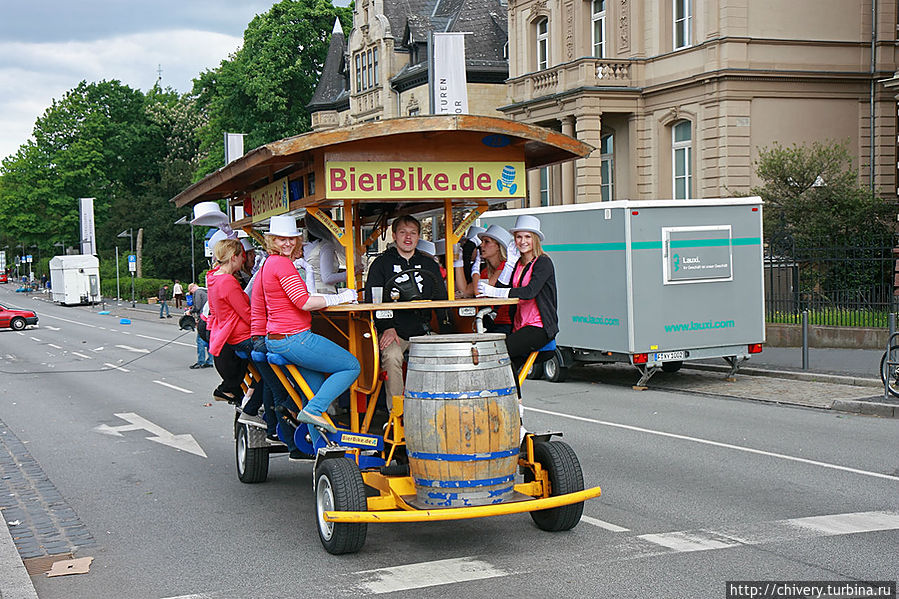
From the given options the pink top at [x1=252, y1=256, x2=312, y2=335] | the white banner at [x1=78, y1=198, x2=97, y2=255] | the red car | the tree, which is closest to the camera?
the pink top at [x1=252, y1=256, x2=312, y2=335]

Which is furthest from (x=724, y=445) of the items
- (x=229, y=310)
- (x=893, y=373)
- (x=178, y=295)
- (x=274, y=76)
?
(x=274, y=76)

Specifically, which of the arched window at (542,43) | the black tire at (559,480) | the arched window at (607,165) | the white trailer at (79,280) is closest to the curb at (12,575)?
the black tire at (559,480)

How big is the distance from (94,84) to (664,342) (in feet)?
260

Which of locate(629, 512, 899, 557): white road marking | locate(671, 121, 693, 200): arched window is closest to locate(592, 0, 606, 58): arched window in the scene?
locate(671, 121, 693, 200): arched window

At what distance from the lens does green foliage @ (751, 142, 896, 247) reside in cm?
2386

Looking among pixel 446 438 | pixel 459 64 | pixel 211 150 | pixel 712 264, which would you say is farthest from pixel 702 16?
pixel 211 150

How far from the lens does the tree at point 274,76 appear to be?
58.6m

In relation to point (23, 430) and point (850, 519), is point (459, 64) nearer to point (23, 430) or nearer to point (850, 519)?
point (23, 430)

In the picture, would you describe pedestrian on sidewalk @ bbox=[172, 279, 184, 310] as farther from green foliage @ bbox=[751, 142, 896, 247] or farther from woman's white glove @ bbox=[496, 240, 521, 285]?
woman's white glove @ bbox=[496, 240, 521, 285]

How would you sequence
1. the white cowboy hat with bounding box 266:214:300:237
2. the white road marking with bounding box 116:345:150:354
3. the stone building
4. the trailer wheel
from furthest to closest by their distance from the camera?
the stone building < the white road marking with bounding box 116:345:150:354 < the trailer wheel < the white cowboy hat with bounding box 266:214:300:237

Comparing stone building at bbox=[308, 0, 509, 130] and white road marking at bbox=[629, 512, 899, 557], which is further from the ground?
stone building at bbox=[308, 0, 509, 130]

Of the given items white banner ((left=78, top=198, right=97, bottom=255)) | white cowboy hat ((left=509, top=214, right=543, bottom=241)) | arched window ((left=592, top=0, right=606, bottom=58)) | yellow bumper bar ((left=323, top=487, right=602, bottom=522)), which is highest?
arched window ((left=592, top=0, right=606, bottom=58))

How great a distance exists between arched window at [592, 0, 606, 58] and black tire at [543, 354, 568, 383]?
1888cm

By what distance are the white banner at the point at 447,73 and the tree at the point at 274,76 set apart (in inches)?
1524
